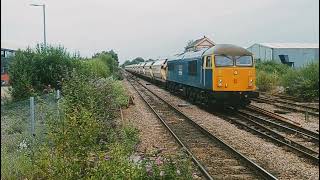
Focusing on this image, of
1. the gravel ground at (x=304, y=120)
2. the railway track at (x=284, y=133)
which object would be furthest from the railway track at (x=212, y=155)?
the gravel ground at (x=304, y=120)

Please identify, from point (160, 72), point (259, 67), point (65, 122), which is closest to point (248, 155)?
point (65, 122)

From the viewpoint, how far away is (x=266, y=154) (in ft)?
35.3

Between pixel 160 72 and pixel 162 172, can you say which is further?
pixel 160 72

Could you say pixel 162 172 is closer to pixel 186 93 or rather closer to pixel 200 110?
pixel 200 110

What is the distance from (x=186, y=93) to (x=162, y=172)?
20.2m

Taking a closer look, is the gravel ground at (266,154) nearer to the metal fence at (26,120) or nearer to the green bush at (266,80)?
the metal fence at (26,120)

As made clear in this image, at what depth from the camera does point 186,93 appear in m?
26.4

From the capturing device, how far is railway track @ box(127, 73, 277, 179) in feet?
28.8

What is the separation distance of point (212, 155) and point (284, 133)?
14.0ft

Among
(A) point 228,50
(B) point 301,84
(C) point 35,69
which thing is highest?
(A) point 228,50

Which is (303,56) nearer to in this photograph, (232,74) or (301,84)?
(232,74)

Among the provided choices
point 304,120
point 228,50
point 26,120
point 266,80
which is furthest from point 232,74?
point 266,80

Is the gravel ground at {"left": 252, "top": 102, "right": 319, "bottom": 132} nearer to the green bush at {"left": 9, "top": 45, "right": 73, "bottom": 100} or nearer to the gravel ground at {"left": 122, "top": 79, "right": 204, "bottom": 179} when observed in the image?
the gravel ground at {"left": 122, "top": 79, "right": 204, "bottom": 179}

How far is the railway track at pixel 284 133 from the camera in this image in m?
11.2
